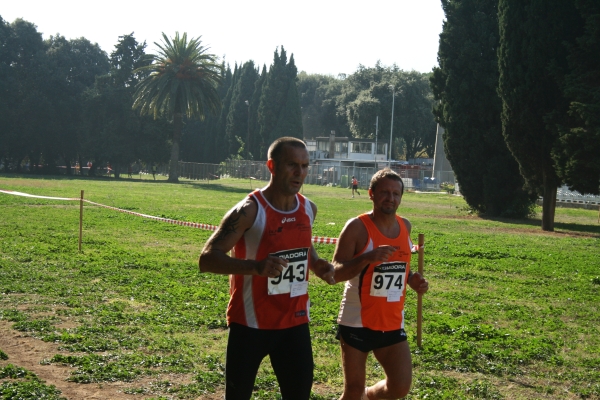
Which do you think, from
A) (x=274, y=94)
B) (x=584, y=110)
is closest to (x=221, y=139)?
(x=274, y=94)

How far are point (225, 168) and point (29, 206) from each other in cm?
6021

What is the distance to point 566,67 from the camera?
84.2 feet

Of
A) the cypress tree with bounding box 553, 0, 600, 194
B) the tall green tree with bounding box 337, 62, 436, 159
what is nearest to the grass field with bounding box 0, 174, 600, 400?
the cypress tree with bounding box 553, 0, 600, 194

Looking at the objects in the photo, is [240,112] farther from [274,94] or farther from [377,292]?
[377,292]

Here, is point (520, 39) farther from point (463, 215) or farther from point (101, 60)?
point (101, 60)

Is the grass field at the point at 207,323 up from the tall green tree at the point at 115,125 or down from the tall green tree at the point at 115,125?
down

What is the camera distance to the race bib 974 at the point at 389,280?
16.7 ft

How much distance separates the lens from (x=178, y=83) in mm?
70625

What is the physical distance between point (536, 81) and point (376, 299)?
923 inches

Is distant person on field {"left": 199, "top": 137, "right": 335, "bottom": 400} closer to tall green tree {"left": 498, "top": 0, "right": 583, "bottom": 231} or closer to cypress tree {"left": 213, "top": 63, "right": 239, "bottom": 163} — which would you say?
tall green tree {"left": 498, "top": 0, "right": 583, "bottom": 231}

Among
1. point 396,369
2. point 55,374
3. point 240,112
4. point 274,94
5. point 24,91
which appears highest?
point 274,94

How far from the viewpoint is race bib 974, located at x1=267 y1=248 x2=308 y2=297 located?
14.0 ft

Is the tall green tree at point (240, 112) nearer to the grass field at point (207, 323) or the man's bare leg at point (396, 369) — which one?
the grass field at point (207, 323)

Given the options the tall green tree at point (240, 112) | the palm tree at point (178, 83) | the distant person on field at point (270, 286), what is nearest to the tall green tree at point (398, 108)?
the tall green tree at point (240, 112)
